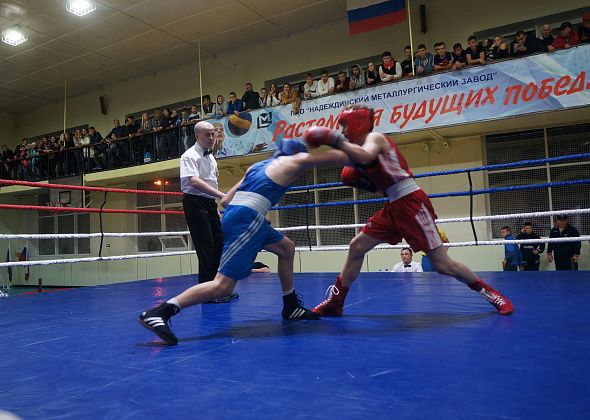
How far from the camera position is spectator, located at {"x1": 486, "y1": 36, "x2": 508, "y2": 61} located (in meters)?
5.97

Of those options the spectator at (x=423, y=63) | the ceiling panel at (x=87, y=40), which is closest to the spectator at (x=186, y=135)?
the ceiling panel at (x=87, y=40)

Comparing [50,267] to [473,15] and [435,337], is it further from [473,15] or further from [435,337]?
[435,337]

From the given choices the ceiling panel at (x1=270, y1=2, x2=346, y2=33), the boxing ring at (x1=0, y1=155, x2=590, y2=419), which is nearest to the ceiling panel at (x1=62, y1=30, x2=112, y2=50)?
the ceiling panel at (x1=270, y1=2, x2=346, y2=33)

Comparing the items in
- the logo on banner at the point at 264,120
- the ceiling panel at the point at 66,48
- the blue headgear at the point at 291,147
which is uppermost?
the ceiling panel at the point at 66,48

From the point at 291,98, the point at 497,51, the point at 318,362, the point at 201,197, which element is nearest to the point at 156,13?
the point at 291,98

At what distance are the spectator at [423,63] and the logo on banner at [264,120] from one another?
242 cm

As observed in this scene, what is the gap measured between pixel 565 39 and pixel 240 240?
5667mm

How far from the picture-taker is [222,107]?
8.59 m

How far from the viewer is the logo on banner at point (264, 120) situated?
7.17m

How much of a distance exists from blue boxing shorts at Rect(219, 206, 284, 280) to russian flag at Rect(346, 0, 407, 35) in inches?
236

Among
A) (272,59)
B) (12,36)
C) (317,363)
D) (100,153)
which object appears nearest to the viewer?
(317,363)

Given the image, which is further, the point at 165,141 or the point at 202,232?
the point at 165,141

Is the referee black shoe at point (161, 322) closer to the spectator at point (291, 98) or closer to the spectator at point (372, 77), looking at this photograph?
the spectator at point (291, 98)

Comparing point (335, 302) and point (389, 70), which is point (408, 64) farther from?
point (335, 302)
